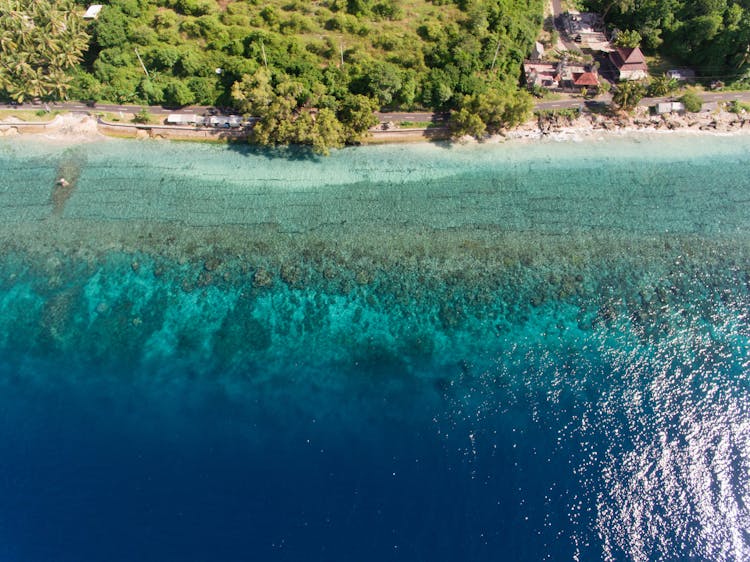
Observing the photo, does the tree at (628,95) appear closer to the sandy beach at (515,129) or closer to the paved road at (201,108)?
the sandy beach at (515,129)

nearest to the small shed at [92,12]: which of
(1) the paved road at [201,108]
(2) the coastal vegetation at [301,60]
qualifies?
(2) the coastal vegetation at [301,60]

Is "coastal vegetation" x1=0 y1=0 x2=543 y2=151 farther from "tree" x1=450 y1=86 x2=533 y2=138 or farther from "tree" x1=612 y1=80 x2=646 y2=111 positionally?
"tree" x1=612 y1=80 x2=646 y2=111

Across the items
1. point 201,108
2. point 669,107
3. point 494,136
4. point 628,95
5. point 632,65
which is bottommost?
point 494,136

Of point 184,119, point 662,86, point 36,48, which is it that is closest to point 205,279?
point 184,119

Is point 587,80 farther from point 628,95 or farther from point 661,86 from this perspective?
point 661,86

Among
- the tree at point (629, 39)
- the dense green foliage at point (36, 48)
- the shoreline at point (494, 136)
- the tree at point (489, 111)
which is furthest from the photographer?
the tree at point (629, 39)
